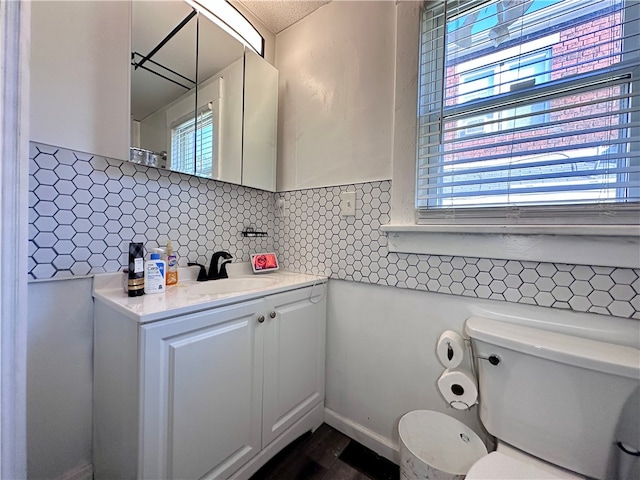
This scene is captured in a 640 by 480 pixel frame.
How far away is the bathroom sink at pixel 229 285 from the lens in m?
1.17

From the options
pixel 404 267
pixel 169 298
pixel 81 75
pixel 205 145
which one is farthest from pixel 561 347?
pixel 81 75

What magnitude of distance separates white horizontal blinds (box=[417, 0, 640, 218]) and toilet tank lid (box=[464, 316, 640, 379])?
0.42m

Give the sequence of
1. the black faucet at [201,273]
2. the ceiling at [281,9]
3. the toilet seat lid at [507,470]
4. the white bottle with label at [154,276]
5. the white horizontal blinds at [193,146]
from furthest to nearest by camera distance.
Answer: the ceiling at [281,9]
the black faucet at [201,273]
the white horizontal blinds at [193,146]
the white bottle with label at [154,276]
the toilet seat lid at [507,470]

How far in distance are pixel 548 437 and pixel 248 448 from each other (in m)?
1.03

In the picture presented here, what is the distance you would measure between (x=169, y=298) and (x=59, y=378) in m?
0.51

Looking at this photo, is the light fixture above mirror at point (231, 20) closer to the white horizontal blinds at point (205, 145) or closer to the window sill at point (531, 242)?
the white horizontal blinds at point (205, 145)

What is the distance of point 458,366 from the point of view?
962 millimetres

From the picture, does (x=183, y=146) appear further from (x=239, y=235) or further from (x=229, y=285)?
(x=229, y=285)

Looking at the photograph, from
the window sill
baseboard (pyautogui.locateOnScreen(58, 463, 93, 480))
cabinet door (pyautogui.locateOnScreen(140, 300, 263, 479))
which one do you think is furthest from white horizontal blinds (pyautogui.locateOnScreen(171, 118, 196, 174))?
baseboard (pyautogui.locateOnScreen(58, 463, 93, 480))

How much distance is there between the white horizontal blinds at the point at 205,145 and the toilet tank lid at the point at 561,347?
1326 mm

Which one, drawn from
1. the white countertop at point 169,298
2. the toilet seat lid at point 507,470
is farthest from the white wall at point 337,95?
the toilet seat lid at point 507,470

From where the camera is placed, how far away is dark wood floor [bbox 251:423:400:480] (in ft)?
3.59

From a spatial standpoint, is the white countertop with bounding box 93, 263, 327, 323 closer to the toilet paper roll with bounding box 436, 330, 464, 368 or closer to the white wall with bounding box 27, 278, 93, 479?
the white wall with bounding box 27, 278, 93, 479

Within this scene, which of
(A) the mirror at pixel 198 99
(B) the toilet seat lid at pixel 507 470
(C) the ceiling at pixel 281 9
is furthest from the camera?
(C) the ceiling at pixel 281 9
